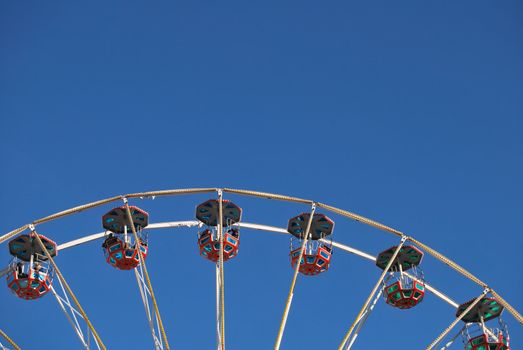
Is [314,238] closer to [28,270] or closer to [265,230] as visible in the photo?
[265,230]

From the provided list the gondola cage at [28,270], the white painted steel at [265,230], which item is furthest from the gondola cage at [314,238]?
the gondola cage at [28,270]

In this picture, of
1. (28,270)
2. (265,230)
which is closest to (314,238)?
(265,230)

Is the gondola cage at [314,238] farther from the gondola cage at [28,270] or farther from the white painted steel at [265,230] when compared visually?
the gondola cage at [28,270]

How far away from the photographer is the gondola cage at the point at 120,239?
28.8 metres

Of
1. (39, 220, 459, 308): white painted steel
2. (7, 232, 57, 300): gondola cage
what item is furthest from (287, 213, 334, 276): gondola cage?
(7, 232, 57, 300): gondola cage

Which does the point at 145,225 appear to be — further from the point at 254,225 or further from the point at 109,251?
the point at 254,225

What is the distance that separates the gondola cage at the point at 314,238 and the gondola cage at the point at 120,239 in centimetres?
595

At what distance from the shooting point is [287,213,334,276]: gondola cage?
3000cm

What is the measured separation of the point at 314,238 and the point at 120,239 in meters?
7.71

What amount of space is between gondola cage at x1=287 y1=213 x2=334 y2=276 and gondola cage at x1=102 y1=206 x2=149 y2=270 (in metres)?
5.95

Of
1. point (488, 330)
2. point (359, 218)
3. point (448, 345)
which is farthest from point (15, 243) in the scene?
point (488, 330)

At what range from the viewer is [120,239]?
29.4 metres

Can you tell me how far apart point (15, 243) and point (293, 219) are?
10.7m

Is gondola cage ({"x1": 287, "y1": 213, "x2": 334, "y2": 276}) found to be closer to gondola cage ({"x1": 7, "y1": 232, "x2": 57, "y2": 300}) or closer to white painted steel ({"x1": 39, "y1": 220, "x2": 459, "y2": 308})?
white painted steel ({"x1": 39, "y1": 220, "x2": 459, "y2": 308})
